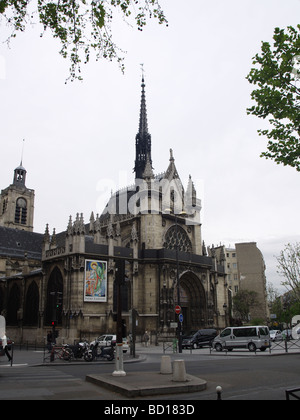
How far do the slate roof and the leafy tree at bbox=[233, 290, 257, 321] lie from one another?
35193 mm

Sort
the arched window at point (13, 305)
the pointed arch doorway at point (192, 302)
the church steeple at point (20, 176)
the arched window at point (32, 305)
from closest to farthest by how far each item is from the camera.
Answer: the arched window at point (32, 305)
the arched window at point (13, 305)
the pointed arch doorway at point (192, 302)
the church steeple at point (20, 176)

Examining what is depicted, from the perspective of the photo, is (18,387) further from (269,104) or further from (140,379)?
(269,104)

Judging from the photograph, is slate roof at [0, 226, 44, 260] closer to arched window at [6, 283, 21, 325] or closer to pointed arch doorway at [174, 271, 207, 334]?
arched window at [6, 283, 21, 325]

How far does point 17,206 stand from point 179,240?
146ft

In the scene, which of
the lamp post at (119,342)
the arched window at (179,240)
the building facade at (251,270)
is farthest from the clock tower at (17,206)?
the lamp post at (119,342)

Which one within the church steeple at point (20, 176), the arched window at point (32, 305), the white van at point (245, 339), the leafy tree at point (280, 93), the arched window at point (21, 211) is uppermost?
the church steeple at point (20, 176)

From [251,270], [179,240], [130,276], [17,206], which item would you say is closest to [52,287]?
[130,276]

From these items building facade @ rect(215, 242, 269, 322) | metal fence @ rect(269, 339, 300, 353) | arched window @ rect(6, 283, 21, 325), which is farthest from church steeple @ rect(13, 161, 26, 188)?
metal fence @ rect(269, 339, 300, 353)

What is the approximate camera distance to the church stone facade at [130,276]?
1346 inches

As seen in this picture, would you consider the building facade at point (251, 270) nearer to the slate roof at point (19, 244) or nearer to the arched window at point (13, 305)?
the slate roof at point (19, 244)

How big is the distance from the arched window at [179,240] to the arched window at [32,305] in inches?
599

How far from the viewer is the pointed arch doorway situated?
43938 millimetres

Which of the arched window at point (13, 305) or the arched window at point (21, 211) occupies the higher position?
the arched window at point (21, 211)
